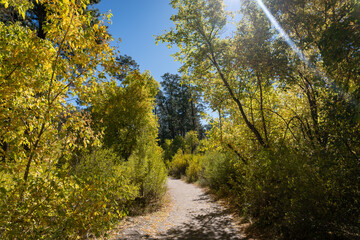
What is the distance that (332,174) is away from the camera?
3.39 metres

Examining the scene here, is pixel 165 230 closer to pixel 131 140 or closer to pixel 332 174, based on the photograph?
pixel 332 174

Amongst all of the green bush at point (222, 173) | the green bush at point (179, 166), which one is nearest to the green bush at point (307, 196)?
the green bush at point (222, 173)

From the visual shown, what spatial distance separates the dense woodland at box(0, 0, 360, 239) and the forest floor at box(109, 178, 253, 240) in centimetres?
61

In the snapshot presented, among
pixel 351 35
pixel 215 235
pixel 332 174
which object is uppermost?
pixel 351 35

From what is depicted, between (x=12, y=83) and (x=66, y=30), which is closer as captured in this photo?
(x=12, y=83)

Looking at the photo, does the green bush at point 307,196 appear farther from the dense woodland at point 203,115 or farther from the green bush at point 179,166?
the green bush at point 179,166

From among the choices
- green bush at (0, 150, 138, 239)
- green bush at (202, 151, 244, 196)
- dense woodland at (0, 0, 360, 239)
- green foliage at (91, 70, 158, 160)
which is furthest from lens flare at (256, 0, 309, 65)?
green foliage at (91, 70, 158, 160)

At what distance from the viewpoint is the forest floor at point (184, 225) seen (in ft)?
18.2

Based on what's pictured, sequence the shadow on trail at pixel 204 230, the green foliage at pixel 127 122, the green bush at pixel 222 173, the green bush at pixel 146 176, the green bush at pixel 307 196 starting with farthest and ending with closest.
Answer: the green foliage at pixel 127 122 → the green bush at pixel 222 173 → the green bush at pixel 146 176 → the shadow on trail at pixel 204 230 → the green bush at pixel 307 196

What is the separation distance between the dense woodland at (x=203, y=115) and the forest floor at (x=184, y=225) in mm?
612

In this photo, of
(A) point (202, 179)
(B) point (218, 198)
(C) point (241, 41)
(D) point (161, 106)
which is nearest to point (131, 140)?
(B) point (218, 198)

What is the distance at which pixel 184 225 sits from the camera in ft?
22.1

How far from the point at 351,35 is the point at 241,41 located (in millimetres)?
2892

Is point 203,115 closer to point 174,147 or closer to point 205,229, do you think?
point 205,229
